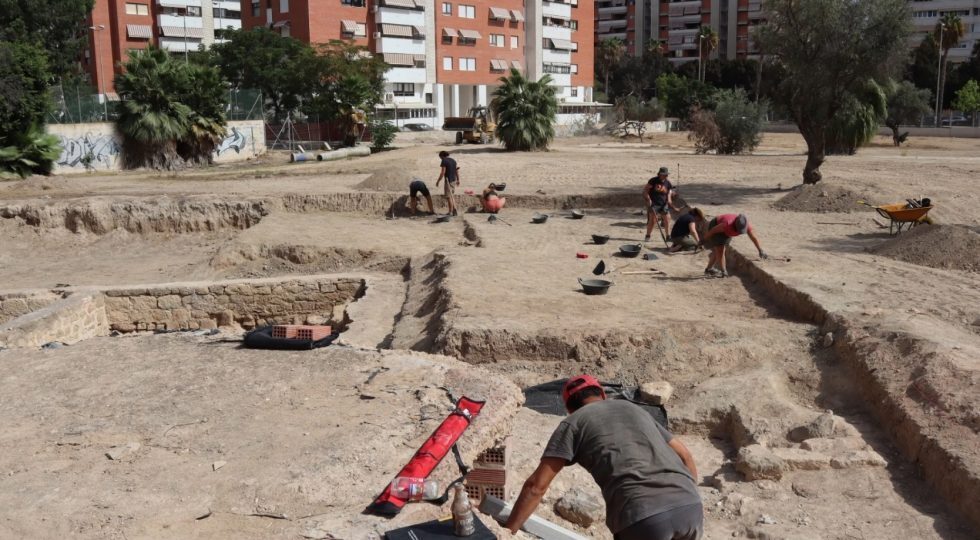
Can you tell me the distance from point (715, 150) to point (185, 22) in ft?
148

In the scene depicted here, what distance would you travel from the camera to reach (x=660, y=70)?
302 ft

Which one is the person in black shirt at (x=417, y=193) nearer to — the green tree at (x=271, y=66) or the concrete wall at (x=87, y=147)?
the concrete wall at (x=87, y=147)

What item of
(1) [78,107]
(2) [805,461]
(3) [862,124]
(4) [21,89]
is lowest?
(2) [805,461]

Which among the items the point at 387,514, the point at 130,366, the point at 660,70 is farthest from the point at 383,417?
the point at 660,70

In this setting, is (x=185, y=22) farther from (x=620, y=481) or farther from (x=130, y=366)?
(x=620, y=481)

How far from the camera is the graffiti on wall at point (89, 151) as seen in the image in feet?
107

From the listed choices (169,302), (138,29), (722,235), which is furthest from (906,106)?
(138,29)

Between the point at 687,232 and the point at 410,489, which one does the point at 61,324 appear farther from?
the point at 687,232

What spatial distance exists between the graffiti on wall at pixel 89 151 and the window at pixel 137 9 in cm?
3416

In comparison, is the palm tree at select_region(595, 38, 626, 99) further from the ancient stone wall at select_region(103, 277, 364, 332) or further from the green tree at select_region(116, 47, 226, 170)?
the ancient stone wall at select_region(103, 277, 364, 332)

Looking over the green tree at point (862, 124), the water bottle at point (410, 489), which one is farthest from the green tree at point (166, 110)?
the water bottle at point (410, 489)

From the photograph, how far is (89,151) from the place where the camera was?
109 feet

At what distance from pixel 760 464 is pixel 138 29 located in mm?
65517

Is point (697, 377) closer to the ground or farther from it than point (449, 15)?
closer to the ground
